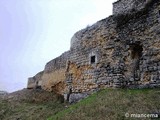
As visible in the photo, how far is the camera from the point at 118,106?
7.14 m

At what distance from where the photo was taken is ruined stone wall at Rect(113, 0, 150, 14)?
9542 millimetres

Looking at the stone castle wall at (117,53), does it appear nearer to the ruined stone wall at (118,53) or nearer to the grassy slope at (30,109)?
the ruined stone wall at (118,53)

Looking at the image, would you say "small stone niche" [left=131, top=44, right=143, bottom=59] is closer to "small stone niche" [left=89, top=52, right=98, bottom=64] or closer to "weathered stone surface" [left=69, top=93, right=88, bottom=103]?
"small stone niche" [left=89, top=52, right=98, bottom=64]

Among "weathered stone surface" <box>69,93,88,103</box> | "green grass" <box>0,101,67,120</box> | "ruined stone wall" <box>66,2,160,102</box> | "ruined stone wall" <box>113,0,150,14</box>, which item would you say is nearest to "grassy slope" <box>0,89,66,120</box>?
"green grass" <box>0,101,67,120</box>

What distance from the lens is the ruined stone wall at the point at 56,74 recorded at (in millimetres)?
16033

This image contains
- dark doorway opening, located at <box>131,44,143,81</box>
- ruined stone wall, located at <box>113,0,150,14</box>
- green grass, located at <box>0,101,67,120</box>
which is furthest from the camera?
green grass, located at <box>0,101,67,120</box>

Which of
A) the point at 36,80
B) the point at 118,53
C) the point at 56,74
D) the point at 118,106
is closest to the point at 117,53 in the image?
the point at 118,53

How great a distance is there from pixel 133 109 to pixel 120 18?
4713 millimetres

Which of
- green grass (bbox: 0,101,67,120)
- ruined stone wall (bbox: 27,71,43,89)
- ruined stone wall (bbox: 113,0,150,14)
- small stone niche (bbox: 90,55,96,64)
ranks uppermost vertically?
ruined stone wall (bbox: 113,0,150,14)

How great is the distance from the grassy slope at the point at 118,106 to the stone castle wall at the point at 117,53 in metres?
0.91

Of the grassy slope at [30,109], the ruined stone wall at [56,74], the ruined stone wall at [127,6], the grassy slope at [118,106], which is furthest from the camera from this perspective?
the ruined stone wall at [56,74]

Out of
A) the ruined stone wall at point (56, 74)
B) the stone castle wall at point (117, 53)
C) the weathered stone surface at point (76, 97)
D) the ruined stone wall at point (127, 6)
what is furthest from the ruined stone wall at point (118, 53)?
the ruined stone wall at point (56, 74)

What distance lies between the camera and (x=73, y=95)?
11.8m

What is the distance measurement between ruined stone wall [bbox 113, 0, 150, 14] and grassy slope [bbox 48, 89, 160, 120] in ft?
11.2
